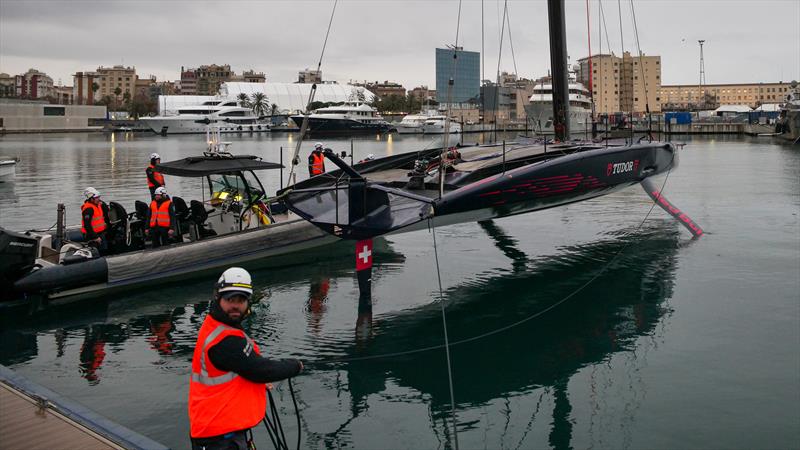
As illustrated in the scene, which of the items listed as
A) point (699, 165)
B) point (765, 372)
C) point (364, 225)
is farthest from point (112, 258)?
point (699, 165)

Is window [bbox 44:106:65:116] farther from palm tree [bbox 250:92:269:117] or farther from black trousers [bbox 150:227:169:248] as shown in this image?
black trousers [bbox 150:227:169:248]

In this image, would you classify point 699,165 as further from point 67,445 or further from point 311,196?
point 67,445

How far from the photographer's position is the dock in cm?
565

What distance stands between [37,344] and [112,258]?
9.05 feet

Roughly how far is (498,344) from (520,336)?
0.57 metres

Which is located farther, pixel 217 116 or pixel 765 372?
pixel 217 116

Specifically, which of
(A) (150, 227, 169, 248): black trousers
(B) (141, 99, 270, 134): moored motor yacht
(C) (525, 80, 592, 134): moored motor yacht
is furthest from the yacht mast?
(B) (141, 99, 270, 134): moored motor yacht

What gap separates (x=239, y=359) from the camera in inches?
164

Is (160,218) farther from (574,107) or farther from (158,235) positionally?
(574,107)

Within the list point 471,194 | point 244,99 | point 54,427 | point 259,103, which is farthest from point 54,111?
point 54,427

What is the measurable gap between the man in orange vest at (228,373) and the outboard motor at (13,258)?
30.7ft

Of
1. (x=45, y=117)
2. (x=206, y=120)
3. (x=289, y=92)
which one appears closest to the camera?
(x=206, y=120)

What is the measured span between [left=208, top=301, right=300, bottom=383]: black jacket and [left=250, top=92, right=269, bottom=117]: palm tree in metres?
174

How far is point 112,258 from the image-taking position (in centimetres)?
1328
